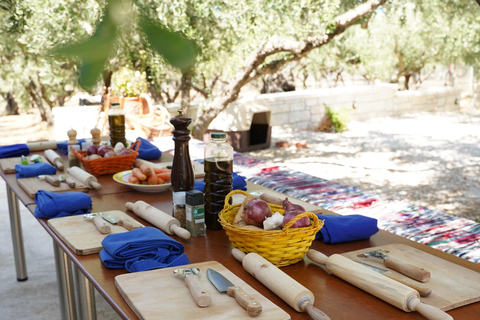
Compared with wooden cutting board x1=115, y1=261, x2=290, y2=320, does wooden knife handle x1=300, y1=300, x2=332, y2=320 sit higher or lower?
lower

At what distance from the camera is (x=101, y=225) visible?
1.74 metres

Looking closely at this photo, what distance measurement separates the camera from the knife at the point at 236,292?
1.15m

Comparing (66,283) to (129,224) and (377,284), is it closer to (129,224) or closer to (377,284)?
(129,224)

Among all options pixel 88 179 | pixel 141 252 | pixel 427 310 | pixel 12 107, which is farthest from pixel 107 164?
pixel 12 107

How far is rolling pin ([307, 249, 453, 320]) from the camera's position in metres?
1.17

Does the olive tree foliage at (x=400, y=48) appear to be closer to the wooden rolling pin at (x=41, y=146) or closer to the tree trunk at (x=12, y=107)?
the tree trunk at (x=12, y=107)

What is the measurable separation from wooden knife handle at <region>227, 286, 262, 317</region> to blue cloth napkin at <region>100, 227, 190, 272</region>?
274 millimetres

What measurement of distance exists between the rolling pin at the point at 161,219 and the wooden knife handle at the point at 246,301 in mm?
455

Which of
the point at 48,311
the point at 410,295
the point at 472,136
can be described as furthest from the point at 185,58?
the point at 472,136

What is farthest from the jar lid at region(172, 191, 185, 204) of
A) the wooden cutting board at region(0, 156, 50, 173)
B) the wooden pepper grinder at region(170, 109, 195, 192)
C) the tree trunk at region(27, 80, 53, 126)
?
the tree trunk at region(27, 80, 53, 126)

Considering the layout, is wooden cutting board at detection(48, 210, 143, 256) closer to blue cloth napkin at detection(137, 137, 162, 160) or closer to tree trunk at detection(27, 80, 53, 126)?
blue cloth napkin at detection(137, 137, 162, 160)

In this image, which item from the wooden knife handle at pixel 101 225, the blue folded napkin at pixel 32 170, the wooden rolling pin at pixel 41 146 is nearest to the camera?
the wooden knife handle at pixel 101 225

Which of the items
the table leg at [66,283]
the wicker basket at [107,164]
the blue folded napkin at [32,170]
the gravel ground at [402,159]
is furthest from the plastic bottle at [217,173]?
the gravel ground at [402,159]

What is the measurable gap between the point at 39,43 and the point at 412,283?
4.43 metres
